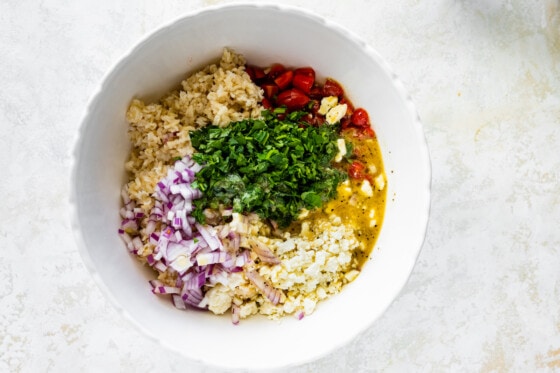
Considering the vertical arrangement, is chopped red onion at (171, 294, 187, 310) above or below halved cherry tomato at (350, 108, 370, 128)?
below

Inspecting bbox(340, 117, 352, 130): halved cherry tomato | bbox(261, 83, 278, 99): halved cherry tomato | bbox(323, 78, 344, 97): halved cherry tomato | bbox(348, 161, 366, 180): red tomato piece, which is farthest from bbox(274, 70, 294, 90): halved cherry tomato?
bbox(348, 161, 366, 180): red tomato piece

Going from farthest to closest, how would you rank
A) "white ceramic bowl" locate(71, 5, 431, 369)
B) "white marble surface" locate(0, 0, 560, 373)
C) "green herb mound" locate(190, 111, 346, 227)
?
"white marble surface" locate(0, 0, 560, 373) → "green herb mound" locate(190, 111, 346, 227) → "white ceramic bowl" locate(71, 5, 431, 369)

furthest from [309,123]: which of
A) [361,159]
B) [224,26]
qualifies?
[224,26]

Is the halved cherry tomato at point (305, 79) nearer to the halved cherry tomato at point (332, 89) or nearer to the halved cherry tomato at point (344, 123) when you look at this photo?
the halved cherry tomato at point (332, 89)

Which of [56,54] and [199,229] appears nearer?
[199,229]

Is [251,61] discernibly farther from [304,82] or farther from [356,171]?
[356,171]

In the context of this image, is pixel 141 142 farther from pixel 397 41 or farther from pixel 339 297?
pixel 397 41

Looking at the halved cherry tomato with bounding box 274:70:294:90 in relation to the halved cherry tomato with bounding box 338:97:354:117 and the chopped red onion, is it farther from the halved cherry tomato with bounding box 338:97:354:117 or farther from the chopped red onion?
the chopped red onion
